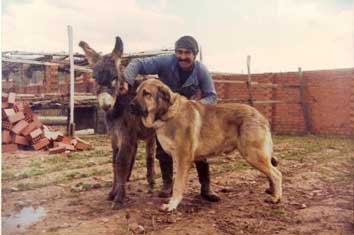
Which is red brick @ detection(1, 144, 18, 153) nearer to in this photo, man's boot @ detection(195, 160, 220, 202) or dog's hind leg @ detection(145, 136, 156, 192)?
dog's hind leg @ detection(145, 136, 156, 192)

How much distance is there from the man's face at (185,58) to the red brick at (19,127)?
686 mm

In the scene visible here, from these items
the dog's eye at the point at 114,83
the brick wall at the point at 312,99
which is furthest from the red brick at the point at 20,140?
the brick wall at the point at 312,99

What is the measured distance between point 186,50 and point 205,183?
0.62m

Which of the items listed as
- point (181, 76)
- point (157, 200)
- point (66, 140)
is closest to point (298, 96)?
point (181, 76)

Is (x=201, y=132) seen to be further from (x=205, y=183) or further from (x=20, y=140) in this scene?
(x=20, y=140)

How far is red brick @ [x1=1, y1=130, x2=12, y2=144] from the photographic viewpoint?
5.28ft

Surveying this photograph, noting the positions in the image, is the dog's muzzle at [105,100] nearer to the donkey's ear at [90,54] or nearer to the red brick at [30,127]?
the donkey's ear at [90,54]

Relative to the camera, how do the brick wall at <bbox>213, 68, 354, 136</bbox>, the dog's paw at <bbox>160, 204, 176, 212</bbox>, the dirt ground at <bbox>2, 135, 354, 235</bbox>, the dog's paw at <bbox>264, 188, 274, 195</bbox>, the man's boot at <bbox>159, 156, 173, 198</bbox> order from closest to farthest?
the dirt ground at <bbox>2, 135, 354, 235</bbox> < the dog's paw at <bbox>160, 204, 176, 212</bbox> < the dog's paw at <bbox>264, 188, 274, 195</bbox> < the man's boot at <bbox>159, 156, 173, 198</bbox> < the brick wall at <bbox>213, 68, 354, 136</bbox>

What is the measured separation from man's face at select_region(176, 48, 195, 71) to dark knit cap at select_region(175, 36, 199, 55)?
0.05 feet

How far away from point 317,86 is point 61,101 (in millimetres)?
1433

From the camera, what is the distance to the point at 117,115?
180cm

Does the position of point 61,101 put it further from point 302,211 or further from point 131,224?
point 302,211

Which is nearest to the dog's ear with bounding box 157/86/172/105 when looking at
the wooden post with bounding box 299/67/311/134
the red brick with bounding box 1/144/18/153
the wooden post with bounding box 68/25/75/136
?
the wooden post with bounding box 68/25/75/136

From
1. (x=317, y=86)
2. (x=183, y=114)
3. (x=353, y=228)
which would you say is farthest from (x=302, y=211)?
(x=317, y=86)
